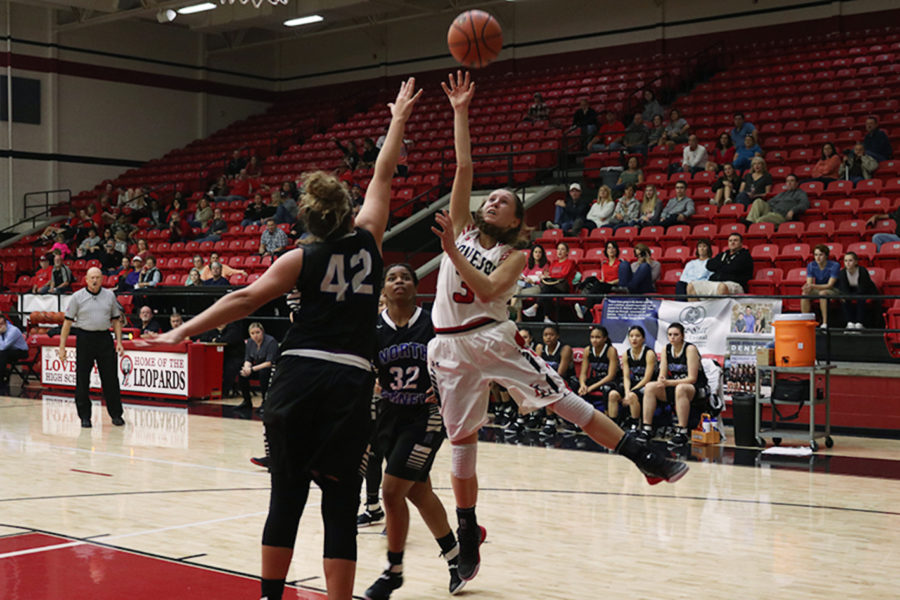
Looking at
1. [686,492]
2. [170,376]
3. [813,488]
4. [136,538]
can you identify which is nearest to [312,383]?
[136,538]

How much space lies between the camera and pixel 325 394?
3.51 metres

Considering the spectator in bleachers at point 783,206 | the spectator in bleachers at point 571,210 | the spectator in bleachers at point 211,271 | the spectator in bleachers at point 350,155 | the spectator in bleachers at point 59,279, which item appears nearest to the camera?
the spectator in bleachers at point 783,206

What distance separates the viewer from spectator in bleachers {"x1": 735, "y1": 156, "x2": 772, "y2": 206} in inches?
537

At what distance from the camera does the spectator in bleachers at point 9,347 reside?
16.2 meters

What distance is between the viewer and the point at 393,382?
500 centimetres

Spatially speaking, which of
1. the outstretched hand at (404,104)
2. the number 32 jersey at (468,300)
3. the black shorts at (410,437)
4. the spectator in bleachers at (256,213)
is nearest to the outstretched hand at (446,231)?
the outstretched hand at (404,104)

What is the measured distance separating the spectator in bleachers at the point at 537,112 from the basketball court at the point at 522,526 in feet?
35.9

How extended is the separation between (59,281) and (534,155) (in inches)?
347

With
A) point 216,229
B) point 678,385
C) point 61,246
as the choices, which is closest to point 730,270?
point 678,385

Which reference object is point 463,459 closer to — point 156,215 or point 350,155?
point 350,155

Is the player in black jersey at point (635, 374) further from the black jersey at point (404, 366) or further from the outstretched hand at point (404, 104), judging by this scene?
the outstretched hand at point (404, 104)

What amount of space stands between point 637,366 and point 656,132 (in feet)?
24.8

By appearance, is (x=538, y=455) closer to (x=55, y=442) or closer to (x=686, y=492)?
(x=686, y=492)

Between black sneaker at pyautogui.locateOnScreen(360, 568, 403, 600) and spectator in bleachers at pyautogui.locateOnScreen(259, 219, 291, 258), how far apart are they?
12.6 meters
